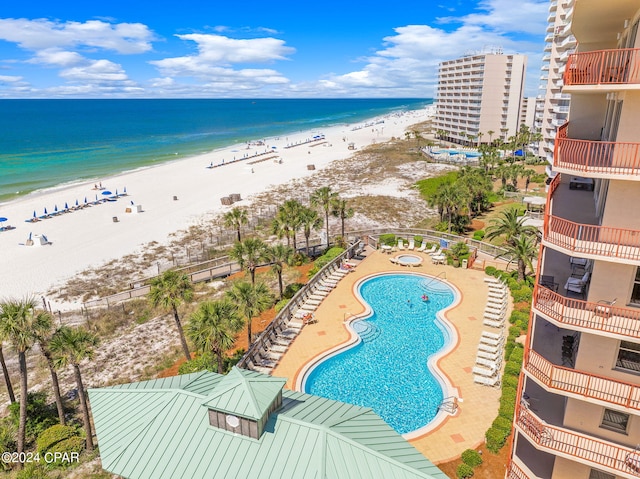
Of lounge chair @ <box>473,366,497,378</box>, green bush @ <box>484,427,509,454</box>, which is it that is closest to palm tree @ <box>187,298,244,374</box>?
green bush @ <box>484,427,509,454</box>

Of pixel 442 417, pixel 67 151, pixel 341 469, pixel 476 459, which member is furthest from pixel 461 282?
pixel 67 151

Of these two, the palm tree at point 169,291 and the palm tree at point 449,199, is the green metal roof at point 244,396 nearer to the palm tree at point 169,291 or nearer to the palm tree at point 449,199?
the palm tree at point 169,291

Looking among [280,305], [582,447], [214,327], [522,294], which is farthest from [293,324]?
[582,447]

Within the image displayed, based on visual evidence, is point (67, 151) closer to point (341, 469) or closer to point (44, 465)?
point (44, 465)

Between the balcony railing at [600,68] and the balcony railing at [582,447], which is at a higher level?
the balcony railing at [600,68]

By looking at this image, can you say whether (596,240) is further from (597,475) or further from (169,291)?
(169,291)

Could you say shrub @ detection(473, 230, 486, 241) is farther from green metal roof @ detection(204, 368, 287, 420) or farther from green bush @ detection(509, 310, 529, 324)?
green metal roof @ detection(204, 368, 287, 420)

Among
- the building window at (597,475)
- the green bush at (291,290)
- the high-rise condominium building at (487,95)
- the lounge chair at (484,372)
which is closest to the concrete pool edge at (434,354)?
the lounge chair at (484,372)
